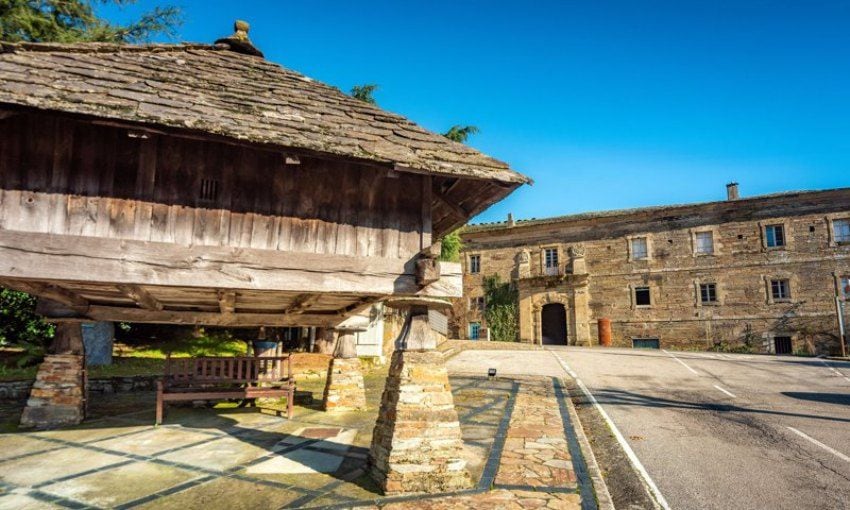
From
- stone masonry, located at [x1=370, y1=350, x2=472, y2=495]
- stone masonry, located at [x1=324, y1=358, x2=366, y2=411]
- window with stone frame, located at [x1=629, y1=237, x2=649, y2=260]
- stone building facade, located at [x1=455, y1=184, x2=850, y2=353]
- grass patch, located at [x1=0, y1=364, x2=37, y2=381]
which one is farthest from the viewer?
window with stone frame, located at [x1=629, y1=237, x2=649, y2=260]

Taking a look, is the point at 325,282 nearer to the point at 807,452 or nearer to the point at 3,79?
the point at 3,79

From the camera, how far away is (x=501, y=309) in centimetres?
3045

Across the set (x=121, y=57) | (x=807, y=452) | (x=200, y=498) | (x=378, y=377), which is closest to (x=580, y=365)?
(x=378, y=377)

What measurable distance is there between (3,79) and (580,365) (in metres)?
16.8

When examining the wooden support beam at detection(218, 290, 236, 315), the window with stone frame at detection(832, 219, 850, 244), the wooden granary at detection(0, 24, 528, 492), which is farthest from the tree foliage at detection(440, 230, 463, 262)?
the window with stone frame at detection(832, 219, 850, 244)

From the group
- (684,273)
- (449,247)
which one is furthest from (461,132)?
(684,273)

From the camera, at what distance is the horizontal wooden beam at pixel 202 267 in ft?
13.2

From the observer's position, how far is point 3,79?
4004mm

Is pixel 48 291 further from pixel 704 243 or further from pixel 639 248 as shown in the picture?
pixel 704 243

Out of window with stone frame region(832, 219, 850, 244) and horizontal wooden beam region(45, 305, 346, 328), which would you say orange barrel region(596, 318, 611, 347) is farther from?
horizontal wooden beam region(45, 305, 346, 328)

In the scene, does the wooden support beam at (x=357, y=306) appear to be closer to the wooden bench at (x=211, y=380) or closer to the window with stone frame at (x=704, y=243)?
the wooden bench at (x=211, y=380)

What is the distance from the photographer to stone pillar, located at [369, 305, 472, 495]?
4.70 m

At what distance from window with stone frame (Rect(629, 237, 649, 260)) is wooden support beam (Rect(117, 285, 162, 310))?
26.3 m

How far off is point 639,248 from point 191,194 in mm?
27543
